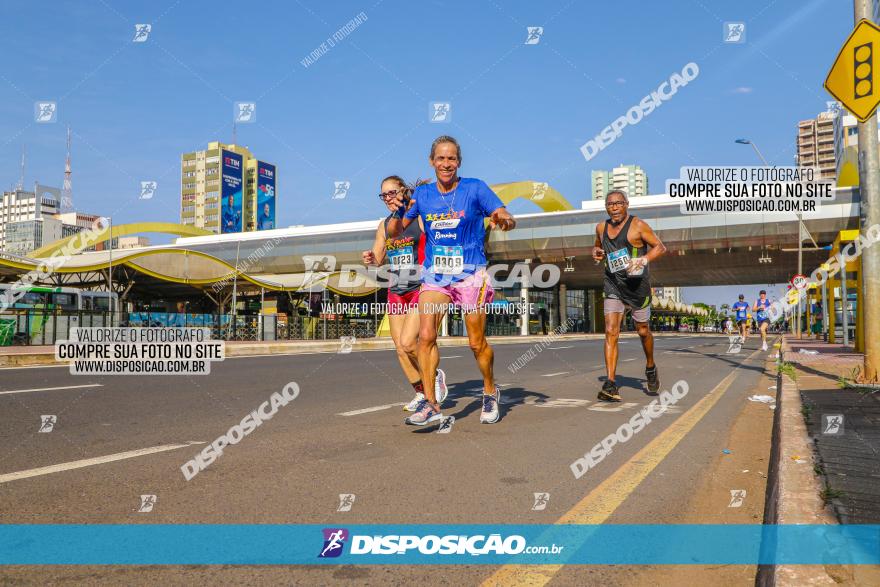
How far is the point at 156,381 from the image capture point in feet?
28.4

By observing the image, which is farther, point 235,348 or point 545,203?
point 545,203

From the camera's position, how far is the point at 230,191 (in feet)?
543

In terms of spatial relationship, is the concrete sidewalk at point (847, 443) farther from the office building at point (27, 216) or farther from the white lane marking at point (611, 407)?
the office building at point (27, 216)

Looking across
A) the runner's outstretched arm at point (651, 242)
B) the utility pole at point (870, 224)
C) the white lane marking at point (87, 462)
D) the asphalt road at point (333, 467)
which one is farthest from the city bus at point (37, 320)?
Answer: the utility pole at point (870, 224)

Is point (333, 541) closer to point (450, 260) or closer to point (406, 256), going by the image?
point (450, 260)

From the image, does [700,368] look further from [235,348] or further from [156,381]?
[235,348]

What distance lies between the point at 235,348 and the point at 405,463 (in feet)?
57.5

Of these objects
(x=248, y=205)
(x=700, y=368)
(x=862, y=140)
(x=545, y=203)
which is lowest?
(x=700, y=368)

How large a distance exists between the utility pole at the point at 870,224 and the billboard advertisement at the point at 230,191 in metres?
167

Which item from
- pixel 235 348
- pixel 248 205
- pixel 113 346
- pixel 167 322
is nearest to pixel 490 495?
pixel 113 346

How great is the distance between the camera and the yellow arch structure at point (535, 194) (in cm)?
5719

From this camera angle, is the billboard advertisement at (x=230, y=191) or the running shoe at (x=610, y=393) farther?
the billboard advertisement at (x=230, y=191)

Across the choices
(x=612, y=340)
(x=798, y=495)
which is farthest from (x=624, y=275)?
(x=798, y=495)

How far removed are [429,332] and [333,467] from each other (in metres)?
1.70
